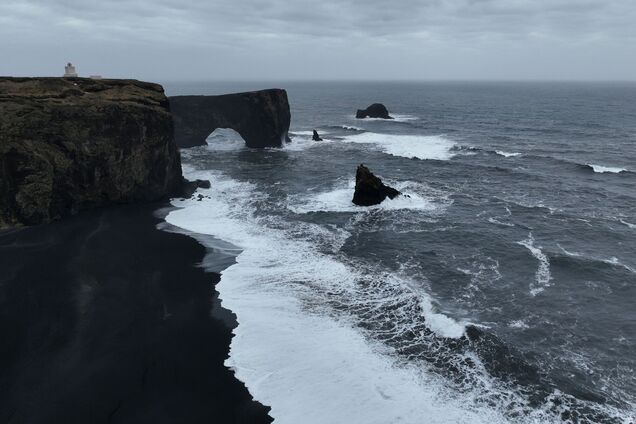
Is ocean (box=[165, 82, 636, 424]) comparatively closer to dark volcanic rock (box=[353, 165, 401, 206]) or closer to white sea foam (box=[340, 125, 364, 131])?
dark volcanic rock (box=[353, 165, 401, 206])

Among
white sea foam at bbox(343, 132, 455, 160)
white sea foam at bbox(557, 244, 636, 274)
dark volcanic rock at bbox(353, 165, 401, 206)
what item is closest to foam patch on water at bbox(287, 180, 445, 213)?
dark volcanic rock at bbox(353, 165, 401, 206)

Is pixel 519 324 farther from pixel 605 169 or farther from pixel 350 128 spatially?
pixel 350 128

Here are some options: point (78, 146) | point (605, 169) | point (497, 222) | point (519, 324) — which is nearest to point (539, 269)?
point (519, 324)

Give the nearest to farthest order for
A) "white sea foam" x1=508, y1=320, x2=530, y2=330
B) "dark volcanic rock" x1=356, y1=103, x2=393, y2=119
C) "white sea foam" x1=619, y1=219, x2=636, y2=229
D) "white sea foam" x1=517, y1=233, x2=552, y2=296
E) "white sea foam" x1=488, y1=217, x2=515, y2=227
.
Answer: "white sea foam" x1=508, y1=320, x2=530, y2=330, "white sea foam" x1=517, y1=233, x2=552, y2=296, "white sea foam" x1=619, y1=219, x2=636, y2=229, "white sea foam" x1=488, y1=217, x2=515, y2=227, "dark volcanic rock" x1=356, y1=103, x2=393, y2=119

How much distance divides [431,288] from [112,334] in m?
19.7

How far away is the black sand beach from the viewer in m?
18.8

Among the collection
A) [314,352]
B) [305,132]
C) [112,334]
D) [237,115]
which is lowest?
[314,352]

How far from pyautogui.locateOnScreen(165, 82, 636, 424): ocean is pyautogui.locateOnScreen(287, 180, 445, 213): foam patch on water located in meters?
0.32

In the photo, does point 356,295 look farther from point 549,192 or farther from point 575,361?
point 549,192

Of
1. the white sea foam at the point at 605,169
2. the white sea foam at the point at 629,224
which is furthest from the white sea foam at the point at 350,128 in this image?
the white sea foam at the point at 629,224

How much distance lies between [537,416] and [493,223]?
2592cm

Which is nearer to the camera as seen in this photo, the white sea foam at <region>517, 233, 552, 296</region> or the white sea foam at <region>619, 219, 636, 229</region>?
the white sea foam at <region>517, 233, 552, 296</region>

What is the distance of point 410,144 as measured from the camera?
85188 millimetres

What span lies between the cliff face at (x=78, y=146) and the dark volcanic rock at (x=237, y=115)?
28985 mm
